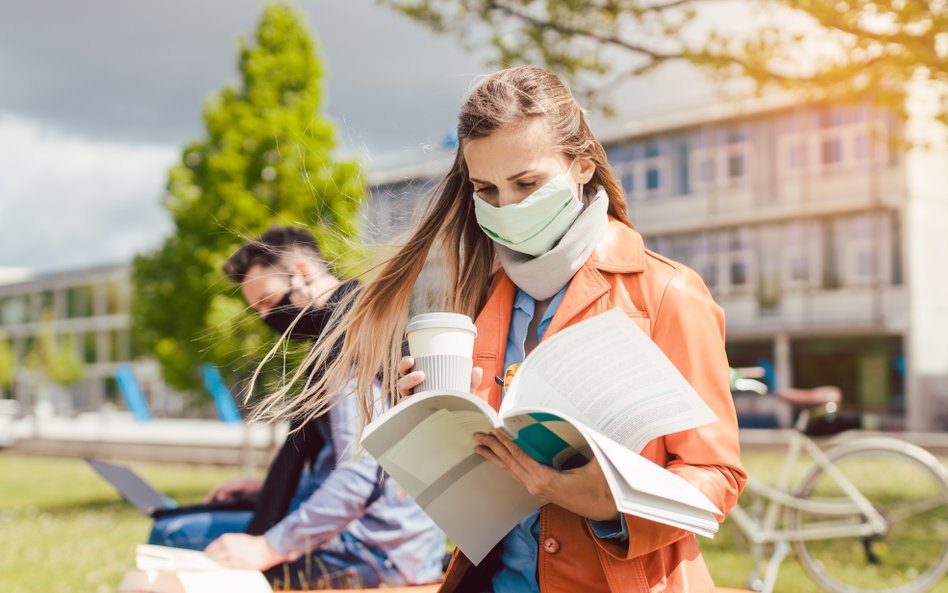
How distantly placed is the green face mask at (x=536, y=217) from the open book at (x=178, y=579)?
936 millimetres

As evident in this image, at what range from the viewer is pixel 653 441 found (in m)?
1.71

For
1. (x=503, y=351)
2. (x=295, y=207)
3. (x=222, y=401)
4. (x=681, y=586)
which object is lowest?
(x=222, y=401)

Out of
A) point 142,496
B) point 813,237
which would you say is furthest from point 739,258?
point 142,496

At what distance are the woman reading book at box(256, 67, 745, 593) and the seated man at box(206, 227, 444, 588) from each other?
712mm

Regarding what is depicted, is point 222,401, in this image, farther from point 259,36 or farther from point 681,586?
point 681,586

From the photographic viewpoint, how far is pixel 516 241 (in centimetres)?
195

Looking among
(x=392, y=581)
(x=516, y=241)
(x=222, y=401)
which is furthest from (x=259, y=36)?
(x=516, y=241)

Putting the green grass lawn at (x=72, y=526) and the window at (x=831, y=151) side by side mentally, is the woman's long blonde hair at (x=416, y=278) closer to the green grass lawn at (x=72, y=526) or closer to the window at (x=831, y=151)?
the green grass lawn at (x=72, y=526)

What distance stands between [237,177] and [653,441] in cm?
1462

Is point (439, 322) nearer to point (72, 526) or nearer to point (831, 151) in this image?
point (72, 526)

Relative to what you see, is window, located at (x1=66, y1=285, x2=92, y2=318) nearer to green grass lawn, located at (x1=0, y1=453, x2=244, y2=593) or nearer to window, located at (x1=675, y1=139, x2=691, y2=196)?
window, located at (x1=675, y1=139, x2=691, y2=196)

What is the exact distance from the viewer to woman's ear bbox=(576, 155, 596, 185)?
2023mm

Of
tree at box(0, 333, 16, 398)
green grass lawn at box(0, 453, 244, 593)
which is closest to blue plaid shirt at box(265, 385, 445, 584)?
green grass lawn at box(0, 453, 244, 593)

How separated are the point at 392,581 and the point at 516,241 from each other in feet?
5.76
